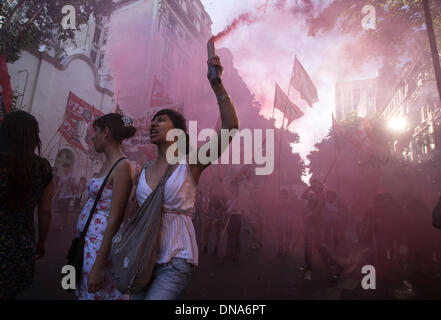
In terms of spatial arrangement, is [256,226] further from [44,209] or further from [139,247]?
[139,247]

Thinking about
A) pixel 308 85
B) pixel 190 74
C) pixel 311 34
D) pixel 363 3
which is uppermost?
pixel 190 74

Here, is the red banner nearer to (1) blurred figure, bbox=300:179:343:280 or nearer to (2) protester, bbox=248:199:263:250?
(2) protester, bbox=248:199:263:250

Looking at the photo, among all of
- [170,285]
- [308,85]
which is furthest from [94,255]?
[308,85]

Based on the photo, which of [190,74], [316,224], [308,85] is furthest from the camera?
[190,74]

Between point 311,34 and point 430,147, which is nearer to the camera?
point 311,34

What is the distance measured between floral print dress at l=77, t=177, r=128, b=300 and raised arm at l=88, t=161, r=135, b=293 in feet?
0.37

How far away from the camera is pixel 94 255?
6.26 ft

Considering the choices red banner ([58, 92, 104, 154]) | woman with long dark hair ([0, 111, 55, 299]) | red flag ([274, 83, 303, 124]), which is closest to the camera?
woman with long dark hair ([0, 111, 55, 299])

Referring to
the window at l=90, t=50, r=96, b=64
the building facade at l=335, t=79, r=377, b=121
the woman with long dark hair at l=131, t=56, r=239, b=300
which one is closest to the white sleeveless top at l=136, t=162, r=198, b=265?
the woman with long dark hair at l=131, t=56, r=239, b=300

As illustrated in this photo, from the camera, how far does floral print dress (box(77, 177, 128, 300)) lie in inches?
74.8

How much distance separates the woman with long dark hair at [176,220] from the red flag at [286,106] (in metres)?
9.57

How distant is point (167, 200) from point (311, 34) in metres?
8.94

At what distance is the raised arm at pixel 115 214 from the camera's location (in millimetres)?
1728
